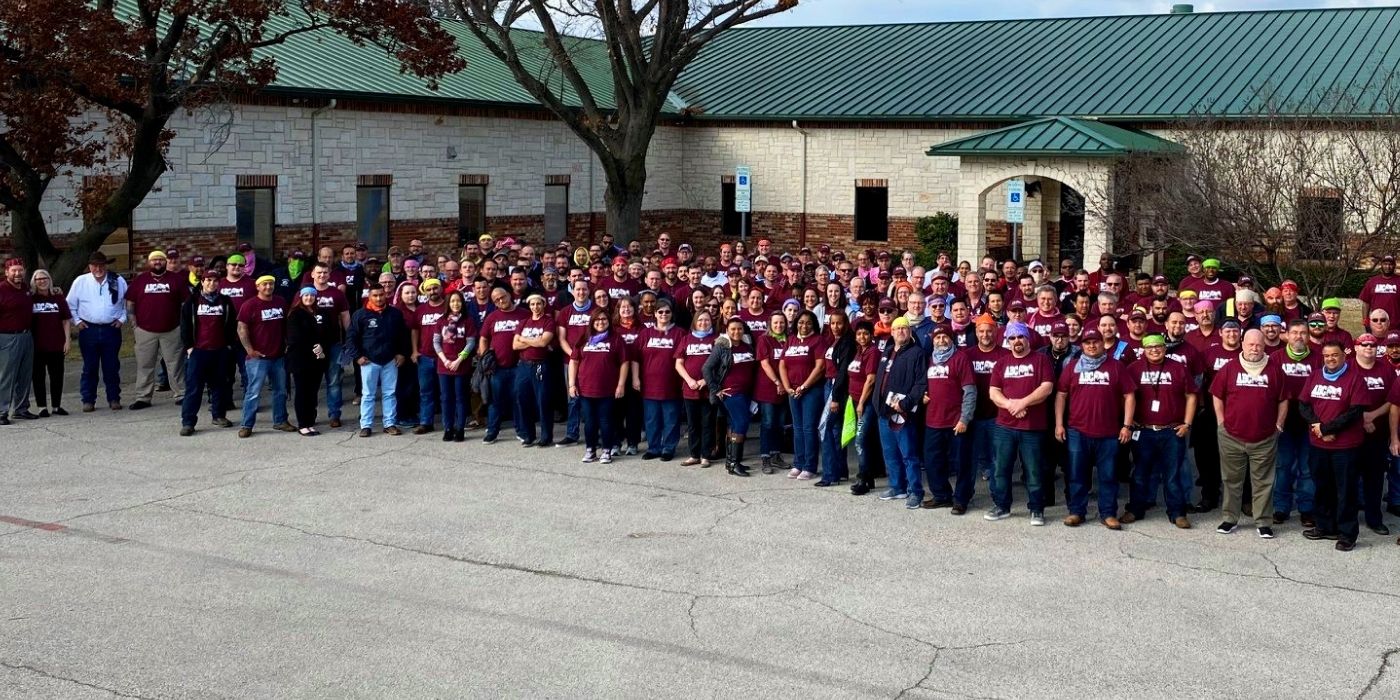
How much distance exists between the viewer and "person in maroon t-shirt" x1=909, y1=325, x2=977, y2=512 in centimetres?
1162

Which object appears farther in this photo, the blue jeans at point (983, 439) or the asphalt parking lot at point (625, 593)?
the blue jeans at point (983, 439)

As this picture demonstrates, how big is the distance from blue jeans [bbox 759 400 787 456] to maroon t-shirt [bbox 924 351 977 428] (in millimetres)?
1926

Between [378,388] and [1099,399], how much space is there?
7.21 meters

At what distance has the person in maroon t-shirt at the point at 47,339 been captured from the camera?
15.6 meters

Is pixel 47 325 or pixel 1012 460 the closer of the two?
pixel 1012 460

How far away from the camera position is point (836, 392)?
1266 centimetres

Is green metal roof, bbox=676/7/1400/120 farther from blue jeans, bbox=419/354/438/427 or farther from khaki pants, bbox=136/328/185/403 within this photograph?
khaki pants, bbox=136/328/185/403

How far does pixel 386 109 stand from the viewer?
27.5 meters

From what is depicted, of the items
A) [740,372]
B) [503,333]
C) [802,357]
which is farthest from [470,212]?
[802,357]

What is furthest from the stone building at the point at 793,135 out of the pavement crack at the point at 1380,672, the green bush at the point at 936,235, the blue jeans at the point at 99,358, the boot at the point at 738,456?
the pavement crack at the point at 1380,672

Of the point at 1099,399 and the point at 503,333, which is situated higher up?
the point at 503,333

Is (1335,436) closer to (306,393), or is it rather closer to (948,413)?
(948,413)

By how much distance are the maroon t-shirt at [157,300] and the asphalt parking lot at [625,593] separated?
3.18 m

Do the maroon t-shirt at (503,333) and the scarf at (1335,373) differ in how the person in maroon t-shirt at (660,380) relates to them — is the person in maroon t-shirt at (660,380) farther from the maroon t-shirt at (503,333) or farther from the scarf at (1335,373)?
the scarf at (1335,373)
